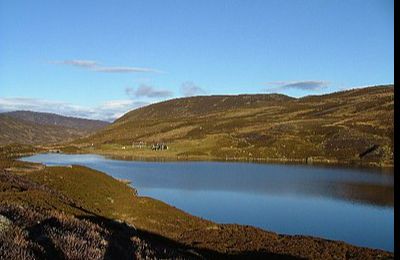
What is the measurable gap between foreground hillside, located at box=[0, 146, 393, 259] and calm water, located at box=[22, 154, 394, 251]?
7.86 meters

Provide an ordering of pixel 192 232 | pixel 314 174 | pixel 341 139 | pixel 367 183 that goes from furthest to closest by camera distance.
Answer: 1. pixel 341 139
2. pixel 314 174
3. pixel 367 183
4. pixel 192 232

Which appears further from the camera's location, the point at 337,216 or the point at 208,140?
the point at 208,140

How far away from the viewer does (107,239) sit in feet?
42.2

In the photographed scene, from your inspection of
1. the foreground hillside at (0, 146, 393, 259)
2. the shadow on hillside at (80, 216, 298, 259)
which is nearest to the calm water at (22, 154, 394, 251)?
the foreground hillside at (0, 146, 393, 259)

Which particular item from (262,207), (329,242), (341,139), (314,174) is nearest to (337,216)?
(262,207)

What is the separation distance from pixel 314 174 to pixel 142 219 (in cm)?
6353

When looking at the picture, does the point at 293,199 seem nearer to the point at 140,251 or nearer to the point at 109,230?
the point at 109,230

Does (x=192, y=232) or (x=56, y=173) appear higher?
(x=56, y=173)

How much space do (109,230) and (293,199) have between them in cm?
4566

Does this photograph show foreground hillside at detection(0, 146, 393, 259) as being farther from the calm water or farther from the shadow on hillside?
the calm water

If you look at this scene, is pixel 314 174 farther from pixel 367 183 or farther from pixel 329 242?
pixel 329 242

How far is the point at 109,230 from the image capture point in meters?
18.9

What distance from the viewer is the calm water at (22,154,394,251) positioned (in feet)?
140

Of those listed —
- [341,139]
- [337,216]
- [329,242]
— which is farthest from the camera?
[341,139]
